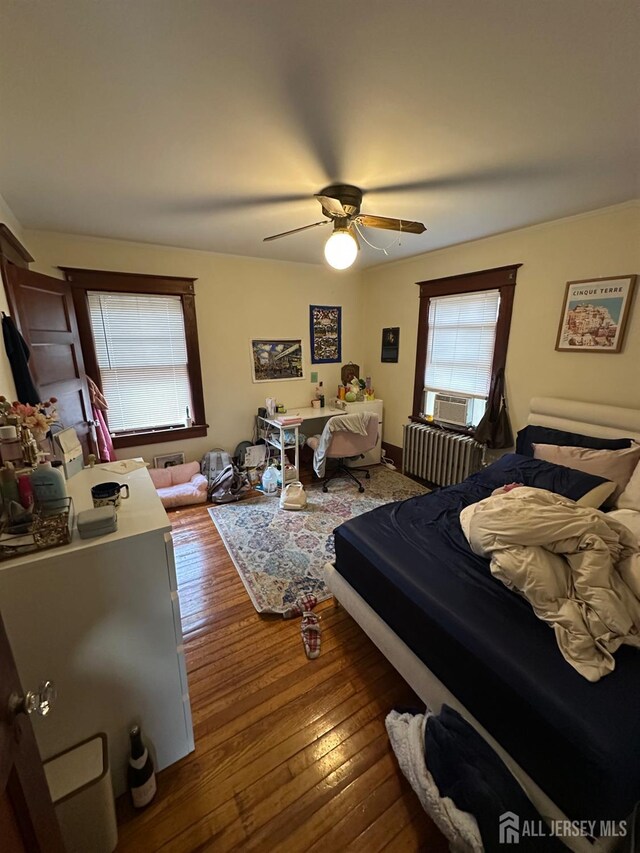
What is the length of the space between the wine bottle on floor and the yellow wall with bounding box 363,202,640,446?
130 inches

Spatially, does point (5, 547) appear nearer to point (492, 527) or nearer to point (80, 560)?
point (80, 560)

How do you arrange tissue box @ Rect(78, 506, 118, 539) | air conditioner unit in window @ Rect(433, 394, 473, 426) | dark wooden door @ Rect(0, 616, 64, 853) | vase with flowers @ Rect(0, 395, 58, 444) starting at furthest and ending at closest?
air conditioner unit in window @ Rect(433, 394, 473, 426) → vase with flowers @ Rect(0, 395, 58, 444) → tissue box @ Rect(78, 506, 118, 539) → dark wooden door @ Rect(0, 616, 64, 853)

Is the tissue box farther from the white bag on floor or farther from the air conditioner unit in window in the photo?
the air conditioner unit in window

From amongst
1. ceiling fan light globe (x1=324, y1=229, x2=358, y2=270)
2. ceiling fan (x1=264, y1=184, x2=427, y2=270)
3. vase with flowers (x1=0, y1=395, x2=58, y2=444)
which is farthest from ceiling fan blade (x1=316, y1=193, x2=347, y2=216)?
vase with flowers (x1=0, y1=395, x2=58, y2=444)

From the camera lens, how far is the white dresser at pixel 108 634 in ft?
3.36

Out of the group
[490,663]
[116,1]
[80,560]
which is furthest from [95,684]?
[116,1]

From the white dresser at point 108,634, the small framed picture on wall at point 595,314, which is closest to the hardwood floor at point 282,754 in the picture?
the white dresser at point 108,634

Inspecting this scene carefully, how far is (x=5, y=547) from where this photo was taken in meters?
0.99

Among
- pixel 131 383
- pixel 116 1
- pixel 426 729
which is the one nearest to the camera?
pixel 116 1

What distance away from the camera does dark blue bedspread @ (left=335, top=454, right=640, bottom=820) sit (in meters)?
0.95

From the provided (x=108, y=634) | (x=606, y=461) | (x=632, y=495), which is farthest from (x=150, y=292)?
(x=632, y=495)

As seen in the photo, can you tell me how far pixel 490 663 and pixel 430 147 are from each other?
7.33 feet

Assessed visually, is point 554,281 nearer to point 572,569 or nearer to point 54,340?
point 572,569

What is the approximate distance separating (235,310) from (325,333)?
120cm
